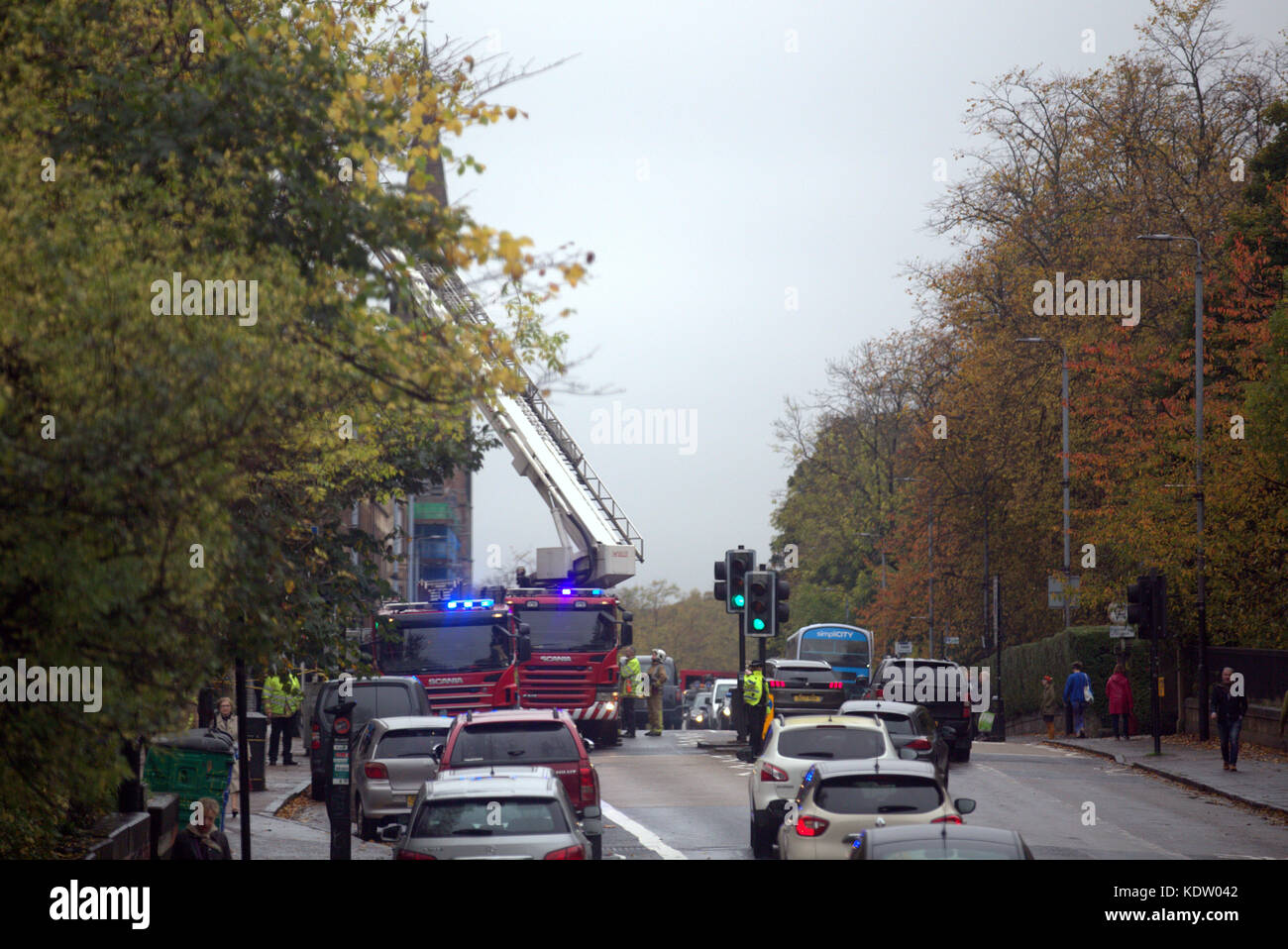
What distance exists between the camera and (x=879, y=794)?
43.1ft

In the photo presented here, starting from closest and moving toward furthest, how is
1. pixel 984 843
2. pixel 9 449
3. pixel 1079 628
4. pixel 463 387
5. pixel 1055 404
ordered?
pixel 9 449
pixel 984 843
pixel 463 387
pixel 1079 628
pixel 1055 404

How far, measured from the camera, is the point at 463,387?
10773 millimetres

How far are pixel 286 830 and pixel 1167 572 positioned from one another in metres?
20.7

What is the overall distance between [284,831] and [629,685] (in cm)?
1764

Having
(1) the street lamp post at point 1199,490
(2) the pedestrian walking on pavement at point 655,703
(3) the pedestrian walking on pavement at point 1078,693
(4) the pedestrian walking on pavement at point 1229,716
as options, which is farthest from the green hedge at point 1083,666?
(4) the pedestrian walking on pavement at point 1229,716

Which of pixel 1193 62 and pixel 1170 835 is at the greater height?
pixel 1193 62

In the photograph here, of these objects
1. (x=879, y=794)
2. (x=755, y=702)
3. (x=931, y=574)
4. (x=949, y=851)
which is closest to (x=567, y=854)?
(x=879, y=794)

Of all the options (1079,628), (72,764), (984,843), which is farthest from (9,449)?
(1079,628)

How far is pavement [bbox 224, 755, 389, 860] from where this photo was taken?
18.2 metres

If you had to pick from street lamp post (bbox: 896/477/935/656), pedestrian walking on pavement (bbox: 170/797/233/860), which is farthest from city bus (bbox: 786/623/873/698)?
pedestrian walking on pavement (bbox: 170/797/233/860)

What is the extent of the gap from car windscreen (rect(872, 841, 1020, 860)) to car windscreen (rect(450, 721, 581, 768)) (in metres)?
7.64

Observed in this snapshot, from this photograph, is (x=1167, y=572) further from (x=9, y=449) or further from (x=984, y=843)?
(x=9, y=449)

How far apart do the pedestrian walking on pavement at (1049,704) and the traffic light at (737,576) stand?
2031 cm

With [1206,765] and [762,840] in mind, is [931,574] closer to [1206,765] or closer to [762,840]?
[1206,765]
